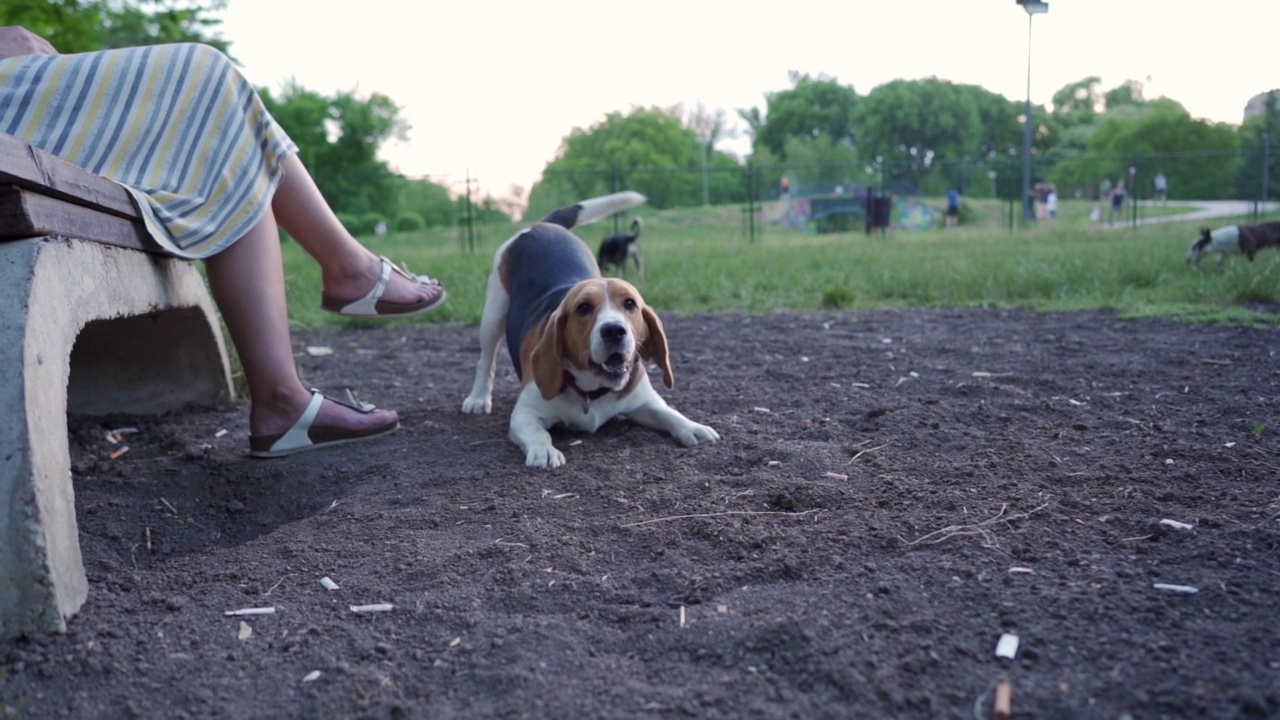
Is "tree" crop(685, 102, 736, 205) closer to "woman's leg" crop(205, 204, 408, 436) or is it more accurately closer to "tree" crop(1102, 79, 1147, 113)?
"tree" crop(1102, 79, 1147, 113)

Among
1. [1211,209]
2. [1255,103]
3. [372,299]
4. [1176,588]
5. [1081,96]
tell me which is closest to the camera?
[1176,588]

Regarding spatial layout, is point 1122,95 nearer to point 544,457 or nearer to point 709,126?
point 709,126

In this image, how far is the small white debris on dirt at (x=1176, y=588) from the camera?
1795mm

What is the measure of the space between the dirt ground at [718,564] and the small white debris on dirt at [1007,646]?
0.05 ft

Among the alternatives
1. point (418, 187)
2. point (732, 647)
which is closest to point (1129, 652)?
point (732, 647)

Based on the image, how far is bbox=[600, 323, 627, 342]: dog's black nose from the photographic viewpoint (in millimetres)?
3268

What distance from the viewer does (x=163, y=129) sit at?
2.68m

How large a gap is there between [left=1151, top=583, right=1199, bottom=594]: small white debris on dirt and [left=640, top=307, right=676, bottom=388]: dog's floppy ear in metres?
2.00

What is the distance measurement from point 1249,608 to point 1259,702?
39cm

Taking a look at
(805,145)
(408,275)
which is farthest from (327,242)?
(805,145)

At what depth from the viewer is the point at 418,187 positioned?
1774 inches

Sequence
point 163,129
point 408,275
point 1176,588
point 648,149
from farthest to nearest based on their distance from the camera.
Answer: point 648,149 < point 408,275 < point 163,129 < point 1176,588

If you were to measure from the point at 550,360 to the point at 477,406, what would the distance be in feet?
2.50

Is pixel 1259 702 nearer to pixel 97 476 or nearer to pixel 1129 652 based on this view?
pixel 1129 652
